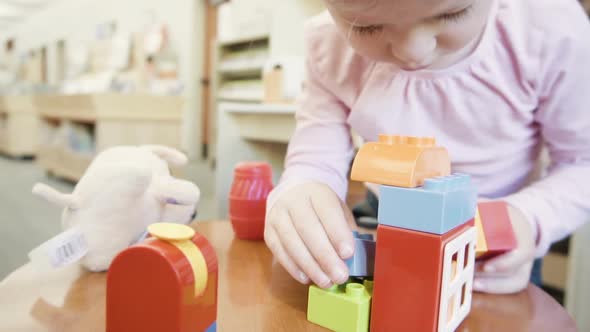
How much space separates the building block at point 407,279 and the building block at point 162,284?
11 cm

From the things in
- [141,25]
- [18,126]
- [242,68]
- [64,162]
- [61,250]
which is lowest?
[64,162]

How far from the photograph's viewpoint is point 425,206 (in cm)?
26

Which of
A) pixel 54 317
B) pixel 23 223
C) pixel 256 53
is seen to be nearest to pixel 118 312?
pixel 54 317

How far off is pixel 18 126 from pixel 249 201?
3908 millimetres

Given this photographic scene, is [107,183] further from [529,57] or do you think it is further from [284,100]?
[284,100]

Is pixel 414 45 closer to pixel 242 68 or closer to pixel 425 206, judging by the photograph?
pixel 425 206

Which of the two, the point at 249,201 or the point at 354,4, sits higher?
the point at 354,4

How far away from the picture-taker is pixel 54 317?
31cm

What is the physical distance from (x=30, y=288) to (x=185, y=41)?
155 inches

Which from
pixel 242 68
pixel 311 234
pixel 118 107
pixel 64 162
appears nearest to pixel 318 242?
pixel 311 234

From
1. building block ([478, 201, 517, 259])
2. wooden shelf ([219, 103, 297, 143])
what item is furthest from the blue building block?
wooden shelf ([219, 103, 297, 143])

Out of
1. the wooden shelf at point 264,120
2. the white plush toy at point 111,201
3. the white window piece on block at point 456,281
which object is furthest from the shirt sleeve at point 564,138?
the wooden shelf at point 264,120

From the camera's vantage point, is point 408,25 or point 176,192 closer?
point 408,25

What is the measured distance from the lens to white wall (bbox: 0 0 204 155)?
3992 mm
